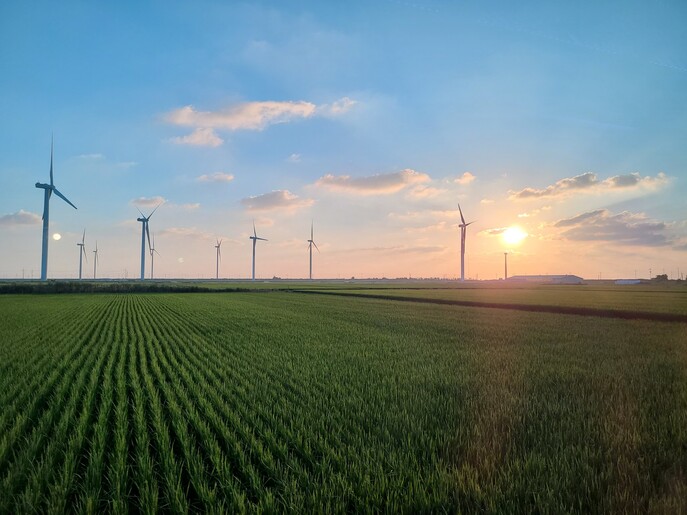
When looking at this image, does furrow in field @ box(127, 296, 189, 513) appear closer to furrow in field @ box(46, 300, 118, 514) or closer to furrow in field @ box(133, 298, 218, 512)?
furrow in field @ box(133, 298, 218, 512)

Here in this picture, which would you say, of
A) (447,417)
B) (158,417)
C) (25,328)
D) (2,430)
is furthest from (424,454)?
(25,328)


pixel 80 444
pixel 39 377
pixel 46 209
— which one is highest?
pixel 46 209

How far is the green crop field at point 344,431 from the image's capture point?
16.0 feet

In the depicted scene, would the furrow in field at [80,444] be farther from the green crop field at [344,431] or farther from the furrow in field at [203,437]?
the furrow in field at [203,437]

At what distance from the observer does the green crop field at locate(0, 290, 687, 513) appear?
4863 mm

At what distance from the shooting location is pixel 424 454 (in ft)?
19.3

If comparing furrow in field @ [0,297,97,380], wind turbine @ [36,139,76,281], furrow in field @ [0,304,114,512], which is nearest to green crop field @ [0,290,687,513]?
furrow in field @ [0,304,114,512]

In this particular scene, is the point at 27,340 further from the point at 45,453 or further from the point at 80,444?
the point at 80,444

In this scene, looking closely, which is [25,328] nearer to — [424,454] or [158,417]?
[158,417]

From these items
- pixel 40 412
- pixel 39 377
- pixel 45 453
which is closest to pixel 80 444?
pixel 45 453

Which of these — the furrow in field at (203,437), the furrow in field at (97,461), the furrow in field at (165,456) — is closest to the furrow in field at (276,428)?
the furrow in field at (203,437)

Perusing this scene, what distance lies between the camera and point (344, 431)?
6.84 m

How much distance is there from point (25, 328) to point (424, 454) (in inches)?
968

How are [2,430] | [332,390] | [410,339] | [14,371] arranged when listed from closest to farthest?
1. [2,430]
2. [332,390]
3. [14,371]
4. [410,339]
